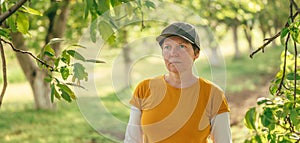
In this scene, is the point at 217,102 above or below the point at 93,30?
below

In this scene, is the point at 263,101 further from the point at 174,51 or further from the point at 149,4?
the point at 149,4

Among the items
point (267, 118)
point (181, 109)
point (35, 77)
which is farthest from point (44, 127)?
point (267, 118)

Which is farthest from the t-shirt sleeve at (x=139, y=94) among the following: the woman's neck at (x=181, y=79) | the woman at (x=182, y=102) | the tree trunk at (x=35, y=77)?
the tree trunk at (x=35, y=77)

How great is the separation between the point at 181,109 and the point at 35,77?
10156 mm

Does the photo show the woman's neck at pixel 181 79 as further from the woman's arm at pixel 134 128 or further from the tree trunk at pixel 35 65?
the tree trunk at pixel 35 65

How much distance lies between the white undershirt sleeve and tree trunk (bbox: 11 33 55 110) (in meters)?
9.52

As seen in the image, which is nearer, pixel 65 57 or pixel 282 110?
pixel 65 57

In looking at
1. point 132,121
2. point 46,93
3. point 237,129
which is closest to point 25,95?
point 46,93

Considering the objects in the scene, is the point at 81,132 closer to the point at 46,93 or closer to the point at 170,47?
the point at 46,93

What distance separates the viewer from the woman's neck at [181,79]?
2.96m

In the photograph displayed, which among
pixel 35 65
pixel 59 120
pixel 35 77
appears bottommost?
pixel 59 120

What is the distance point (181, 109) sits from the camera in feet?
9.75

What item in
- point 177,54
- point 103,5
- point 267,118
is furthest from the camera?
point 177,54

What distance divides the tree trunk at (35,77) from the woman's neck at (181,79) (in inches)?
371
